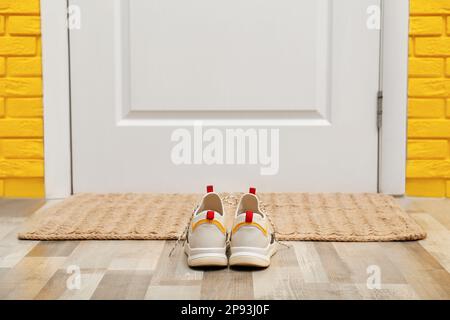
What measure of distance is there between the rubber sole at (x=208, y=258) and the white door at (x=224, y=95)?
82cm

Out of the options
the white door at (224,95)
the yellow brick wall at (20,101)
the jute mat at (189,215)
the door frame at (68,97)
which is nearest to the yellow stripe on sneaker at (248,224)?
the jute mat at (189,215)

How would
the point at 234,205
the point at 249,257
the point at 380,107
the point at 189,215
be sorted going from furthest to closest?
1. the point at 380,107
2. the point at 234,205
3. the point at 189,215
4. the point at 249,257

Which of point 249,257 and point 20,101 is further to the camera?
point 20,101

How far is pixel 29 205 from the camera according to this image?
7.24ft

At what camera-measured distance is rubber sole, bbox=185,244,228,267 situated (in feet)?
4.85

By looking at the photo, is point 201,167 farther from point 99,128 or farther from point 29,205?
point 29,205

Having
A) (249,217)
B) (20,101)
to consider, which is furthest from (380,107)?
(20,101)

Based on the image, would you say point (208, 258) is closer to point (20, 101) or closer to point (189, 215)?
point (189, 215)

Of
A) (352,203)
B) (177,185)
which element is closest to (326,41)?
(352,203)

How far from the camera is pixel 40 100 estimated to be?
2.30 meters

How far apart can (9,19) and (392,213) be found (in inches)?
55.2

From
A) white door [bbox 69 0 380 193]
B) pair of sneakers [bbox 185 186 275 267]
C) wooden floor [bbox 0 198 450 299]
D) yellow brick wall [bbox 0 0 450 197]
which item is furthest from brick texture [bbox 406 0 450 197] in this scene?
pair of sneakers [bbox 185 186 275 267]

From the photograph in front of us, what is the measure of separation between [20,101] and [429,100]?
1389mm

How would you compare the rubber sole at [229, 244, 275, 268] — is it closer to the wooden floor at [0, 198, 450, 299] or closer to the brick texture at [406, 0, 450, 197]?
the wooden floor at [0, 198, 450, 299]
